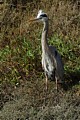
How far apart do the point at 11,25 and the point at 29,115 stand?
9.71 ft

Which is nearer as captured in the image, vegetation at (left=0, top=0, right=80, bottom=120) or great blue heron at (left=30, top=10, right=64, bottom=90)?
vegetation at (left=0, top=0, right=80, bottom=120)

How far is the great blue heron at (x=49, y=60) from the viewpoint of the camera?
22.0ft

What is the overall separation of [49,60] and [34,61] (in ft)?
1.35

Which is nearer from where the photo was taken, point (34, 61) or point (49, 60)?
point (49, 60)

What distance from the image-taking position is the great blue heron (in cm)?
671

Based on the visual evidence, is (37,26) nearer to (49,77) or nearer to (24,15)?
(24,15)

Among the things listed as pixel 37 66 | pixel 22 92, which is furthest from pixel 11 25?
pixel 22 92

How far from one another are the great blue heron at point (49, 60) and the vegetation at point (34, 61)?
0.18m

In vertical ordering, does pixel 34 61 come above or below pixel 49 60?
below

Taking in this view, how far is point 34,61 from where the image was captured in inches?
279

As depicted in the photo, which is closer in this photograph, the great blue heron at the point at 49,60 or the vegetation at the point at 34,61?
the vegetation at the point at 34,61

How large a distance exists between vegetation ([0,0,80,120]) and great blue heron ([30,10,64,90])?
0.18 meters

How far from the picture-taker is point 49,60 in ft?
22.2

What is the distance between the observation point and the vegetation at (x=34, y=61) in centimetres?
611
